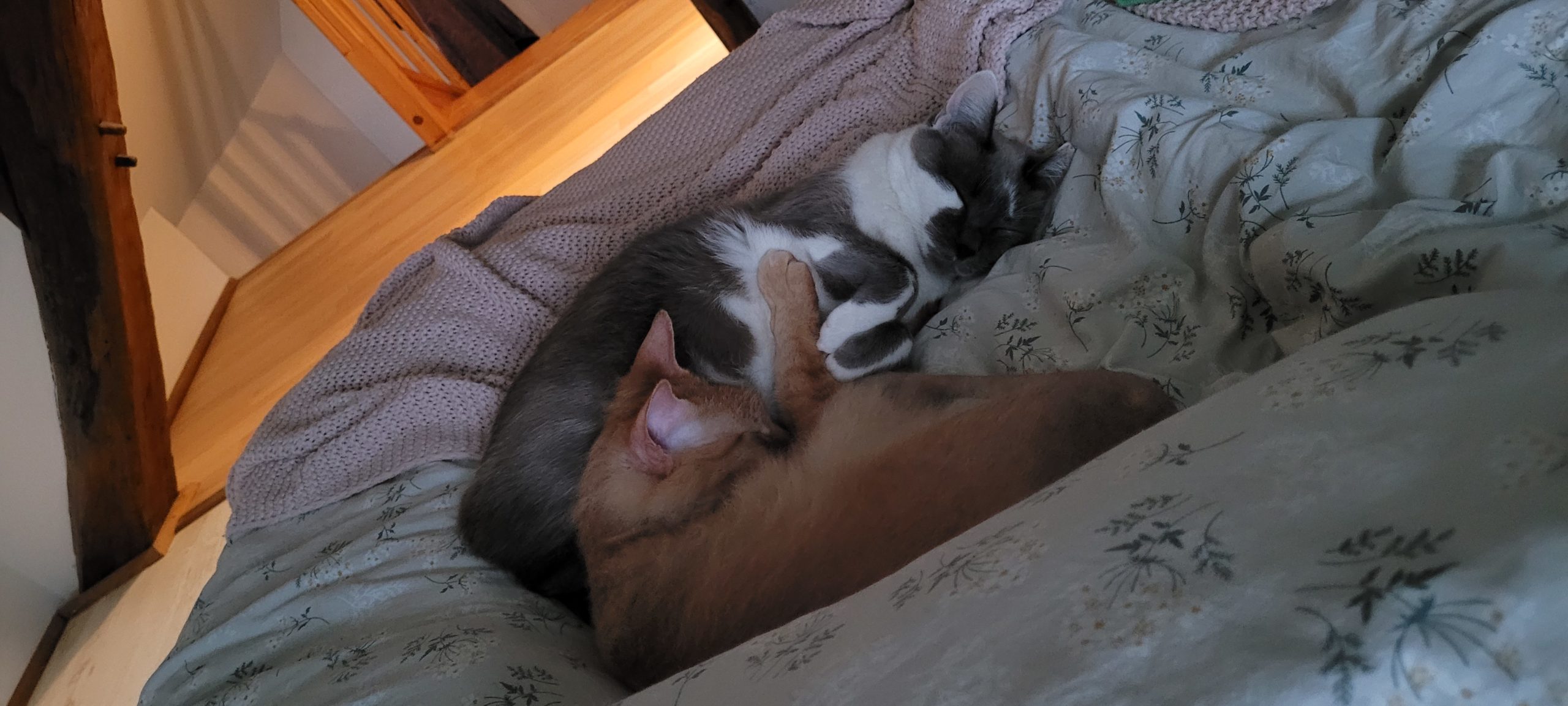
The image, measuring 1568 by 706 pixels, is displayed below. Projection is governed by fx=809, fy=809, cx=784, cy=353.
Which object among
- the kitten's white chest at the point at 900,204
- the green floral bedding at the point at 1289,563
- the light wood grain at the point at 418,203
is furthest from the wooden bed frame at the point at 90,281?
the green floral bedding at the point at 1289,563

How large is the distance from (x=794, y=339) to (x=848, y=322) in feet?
0.37

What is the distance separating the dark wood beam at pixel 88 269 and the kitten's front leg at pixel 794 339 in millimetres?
2098

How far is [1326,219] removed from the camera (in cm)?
106

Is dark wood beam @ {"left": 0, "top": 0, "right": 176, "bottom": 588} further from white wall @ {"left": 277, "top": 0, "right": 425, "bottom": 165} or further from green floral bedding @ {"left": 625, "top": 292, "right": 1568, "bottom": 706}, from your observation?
green floral bedding @ {"left": 625, "top": 292, "right": 1568, "bottom": 706}

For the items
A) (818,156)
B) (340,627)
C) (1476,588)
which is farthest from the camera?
(818,156)

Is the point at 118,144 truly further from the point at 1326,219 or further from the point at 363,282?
the point at 1326,219

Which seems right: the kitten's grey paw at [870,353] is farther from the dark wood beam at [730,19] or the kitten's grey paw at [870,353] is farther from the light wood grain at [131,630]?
the light wood grain at [131,630]

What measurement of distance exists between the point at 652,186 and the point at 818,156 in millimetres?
436

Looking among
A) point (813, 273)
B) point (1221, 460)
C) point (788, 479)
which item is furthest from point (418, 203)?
point (1221, 460)

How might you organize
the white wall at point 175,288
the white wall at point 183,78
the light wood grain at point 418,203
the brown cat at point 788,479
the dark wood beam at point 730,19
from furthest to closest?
1. the white wall at point 175,288
2. the light wood grain at point 418,203
3. the white wall at point 183,78
4. the dark wood beam at point 730,19
5. the brown cat at point 788,479

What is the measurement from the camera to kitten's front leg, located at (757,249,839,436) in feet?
4.74

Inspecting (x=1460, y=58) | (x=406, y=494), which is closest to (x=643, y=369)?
(x=406, y=494)

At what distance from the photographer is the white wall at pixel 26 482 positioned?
228 cm

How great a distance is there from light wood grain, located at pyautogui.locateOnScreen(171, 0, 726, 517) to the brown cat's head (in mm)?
2140
